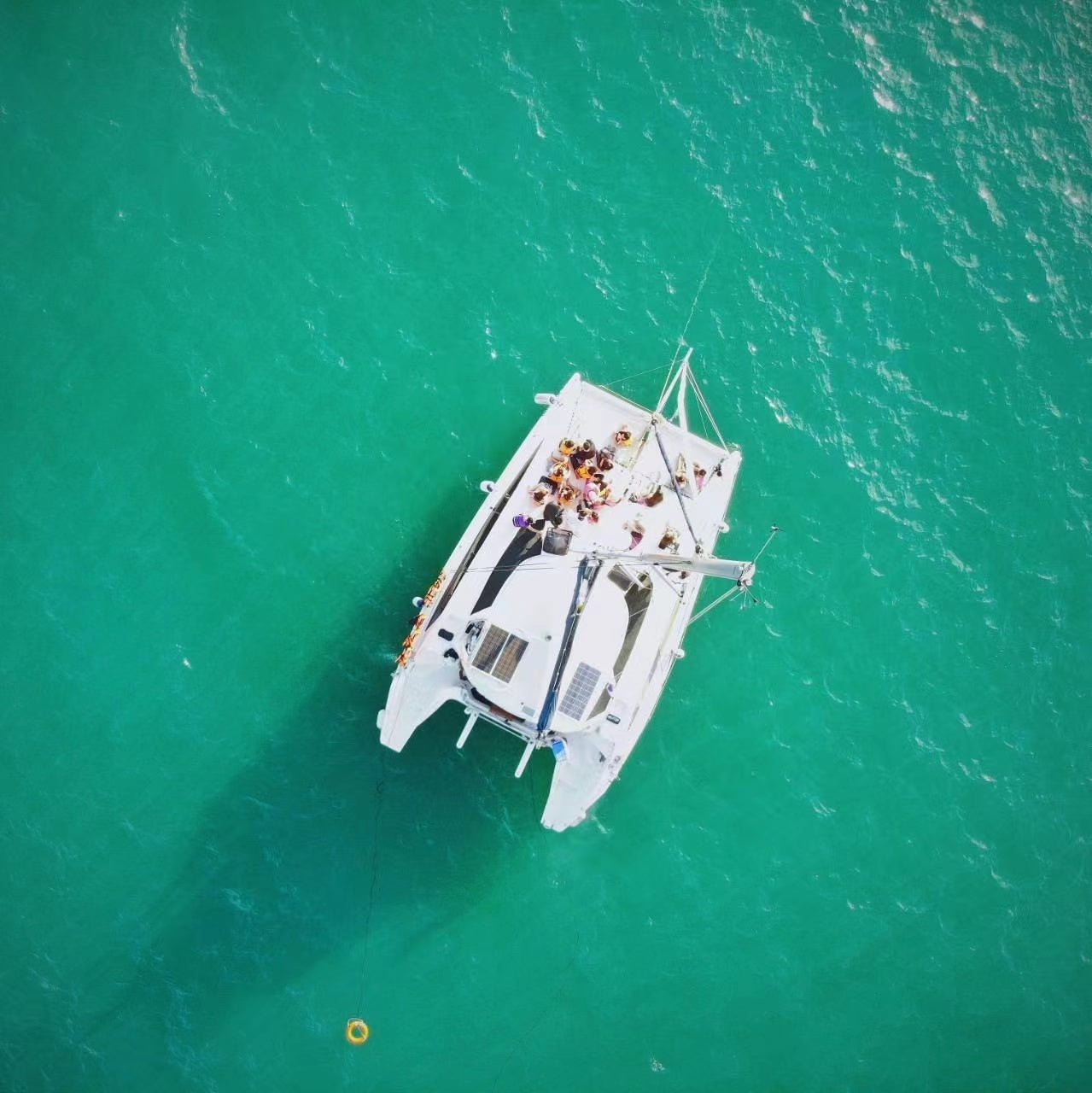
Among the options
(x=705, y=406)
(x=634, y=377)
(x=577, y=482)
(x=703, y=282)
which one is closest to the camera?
(x=577, y=482)

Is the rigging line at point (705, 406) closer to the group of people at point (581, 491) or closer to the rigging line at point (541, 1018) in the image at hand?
the group of people at point (581, 491)

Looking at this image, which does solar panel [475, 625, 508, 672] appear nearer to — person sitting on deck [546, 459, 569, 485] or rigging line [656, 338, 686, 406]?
person sitting on deck [546, 459, 569, 485]

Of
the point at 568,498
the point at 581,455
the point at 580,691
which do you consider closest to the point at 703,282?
the point at 581,455

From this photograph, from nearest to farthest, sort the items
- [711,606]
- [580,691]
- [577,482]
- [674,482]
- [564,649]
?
[674,482] → [564,649] → [580,691] → [577,482] → [711,606]

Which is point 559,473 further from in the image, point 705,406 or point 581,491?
point 705,406

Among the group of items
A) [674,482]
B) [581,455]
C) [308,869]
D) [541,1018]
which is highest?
[674,482]

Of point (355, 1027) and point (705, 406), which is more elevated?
point (705, 406)
